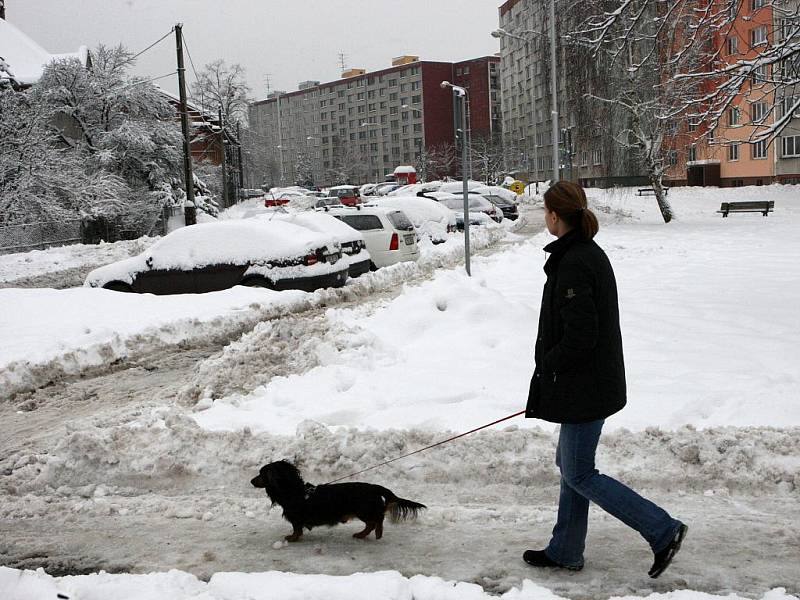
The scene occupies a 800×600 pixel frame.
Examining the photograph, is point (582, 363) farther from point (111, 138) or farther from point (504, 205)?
point (111, 138)

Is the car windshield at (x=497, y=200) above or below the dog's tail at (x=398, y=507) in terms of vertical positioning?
above

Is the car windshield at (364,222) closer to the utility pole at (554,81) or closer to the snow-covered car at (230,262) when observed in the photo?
the snow-covered car at (230,262)

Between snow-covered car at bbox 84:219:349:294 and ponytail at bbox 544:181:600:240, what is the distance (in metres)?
9.89

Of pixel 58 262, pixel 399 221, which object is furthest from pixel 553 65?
pixel 58 262

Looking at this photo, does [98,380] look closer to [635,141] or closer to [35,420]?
[35,420]

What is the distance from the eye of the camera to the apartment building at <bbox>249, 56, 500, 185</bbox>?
4963 inches

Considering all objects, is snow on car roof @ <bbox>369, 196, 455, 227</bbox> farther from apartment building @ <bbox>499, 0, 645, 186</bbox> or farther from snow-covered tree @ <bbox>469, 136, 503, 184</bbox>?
snow-covered tree @ <bbox>469, 136, 503, 184</bbox>

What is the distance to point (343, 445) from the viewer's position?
18.5 ft

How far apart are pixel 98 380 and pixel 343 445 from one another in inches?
169

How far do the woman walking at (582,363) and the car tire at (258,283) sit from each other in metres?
9.93

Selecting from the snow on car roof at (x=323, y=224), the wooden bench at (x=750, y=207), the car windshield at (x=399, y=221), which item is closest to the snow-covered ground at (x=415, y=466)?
the snow on car roof at (x=323, y=224)

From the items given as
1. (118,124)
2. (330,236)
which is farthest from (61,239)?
(330,236)

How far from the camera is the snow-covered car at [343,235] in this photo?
588 inches

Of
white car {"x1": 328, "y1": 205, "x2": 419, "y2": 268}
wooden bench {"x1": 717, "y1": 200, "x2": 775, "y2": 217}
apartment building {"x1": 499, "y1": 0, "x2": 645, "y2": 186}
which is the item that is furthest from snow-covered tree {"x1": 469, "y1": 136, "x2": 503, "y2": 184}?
white car {"x1": 328, "y1": 205, "x2": 419, "y2": 268}
